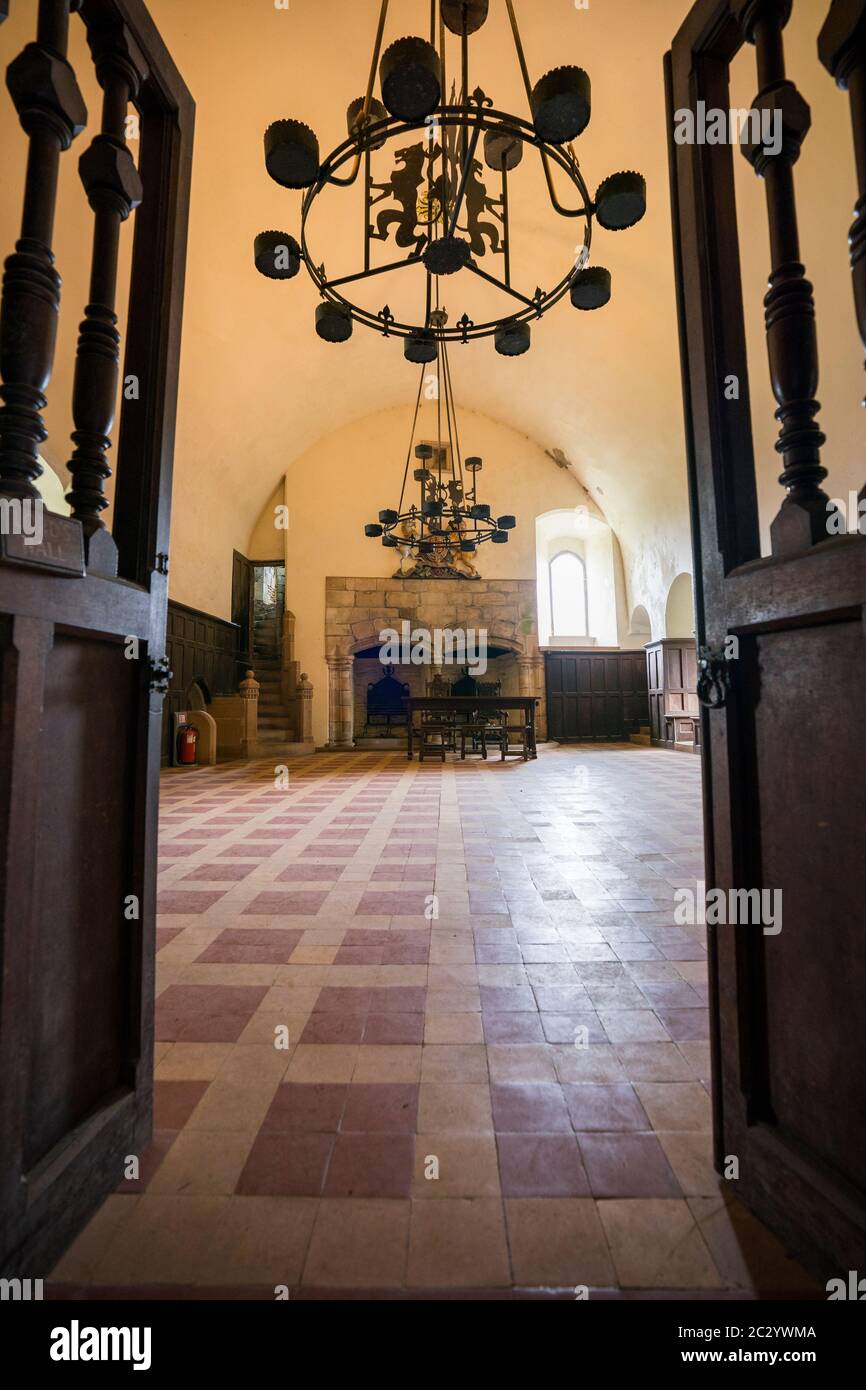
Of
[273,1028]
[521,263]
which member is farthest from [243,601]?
[273,1028]

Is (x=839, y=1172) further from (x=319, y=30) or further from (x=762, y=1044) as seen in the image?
(x=319, y=30)

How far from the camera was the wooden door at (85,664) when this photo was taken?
842 millimetres

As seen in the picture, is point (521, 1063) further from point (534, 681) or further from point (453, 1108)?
point (534, 681)

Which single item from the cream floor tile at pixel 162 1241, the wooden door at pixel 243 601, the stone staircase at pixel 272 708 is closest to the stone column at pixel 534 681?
the stone staircase at pixel 272 708

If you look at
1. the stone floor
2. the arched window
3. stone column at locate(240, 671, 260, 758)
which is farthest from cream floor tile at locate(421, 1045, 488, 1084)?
the arched window

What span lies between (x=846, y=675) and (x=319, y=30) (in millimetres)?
8082

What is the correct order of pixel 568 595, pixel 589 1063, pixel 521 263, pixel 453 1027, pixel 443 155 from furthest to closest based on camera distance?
1. pixel 568 595
2. pixel 521 263
3. pixel 443 155
4. pixel 453 1027
5. pixel 589 1063

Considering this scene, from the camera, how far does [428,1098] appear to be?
1334 mm

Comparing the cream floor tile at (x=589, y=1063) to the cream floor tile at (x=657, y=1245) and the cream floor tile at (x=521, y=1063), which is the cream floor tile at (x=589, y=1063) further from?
the cream floor tile at (x=657, y=1245)

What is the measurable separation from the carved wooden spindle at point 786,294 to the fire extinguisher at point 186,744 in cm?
927

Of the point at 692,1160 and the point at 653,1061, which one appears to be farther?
the point at 653,1061

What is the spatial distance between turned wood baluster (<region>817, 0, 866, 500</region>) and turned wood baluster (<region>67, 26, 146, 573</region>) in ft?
3.68

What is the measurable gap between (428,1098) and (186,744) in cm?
863
